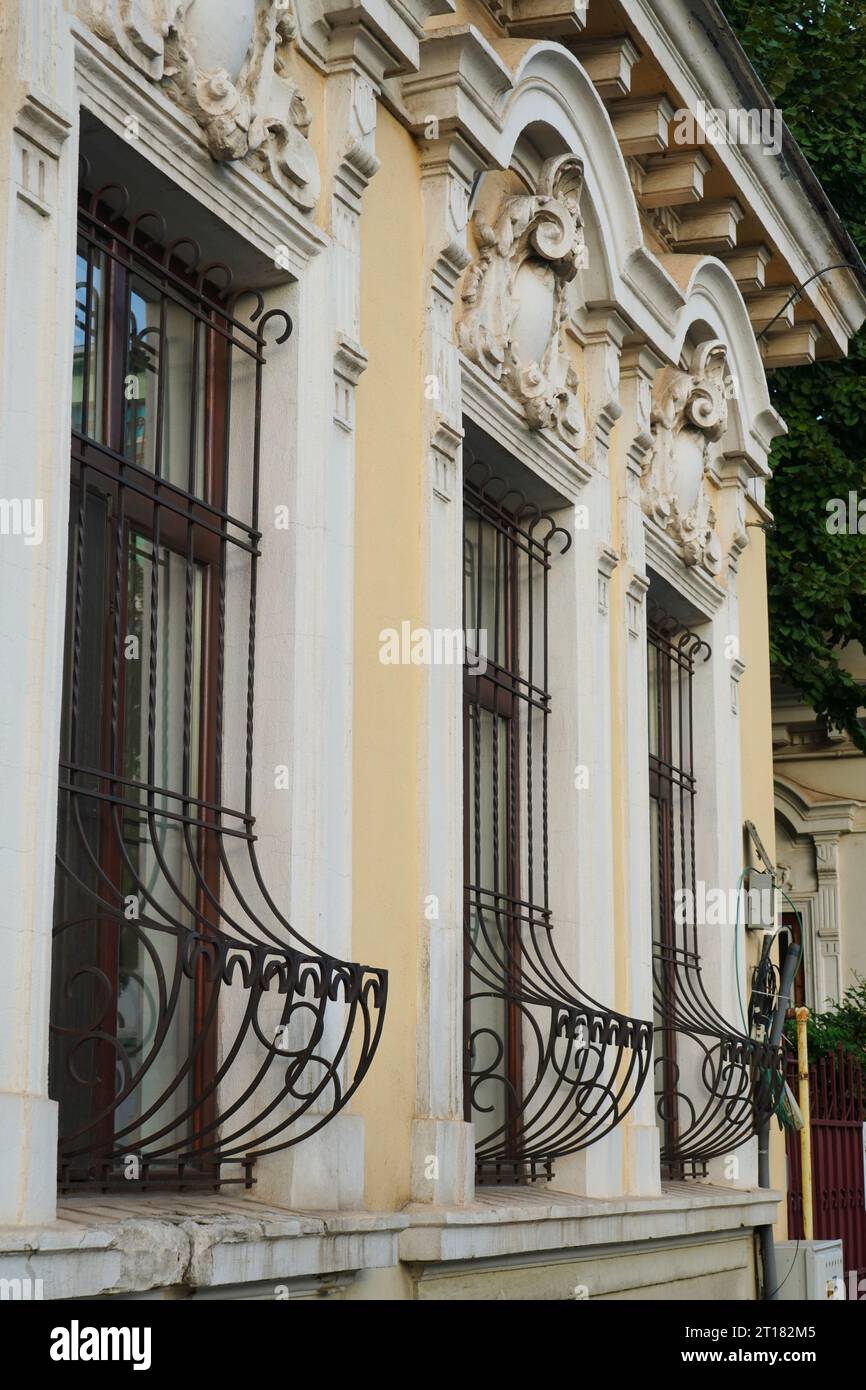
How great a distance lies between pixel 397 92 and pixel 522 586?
2025mm

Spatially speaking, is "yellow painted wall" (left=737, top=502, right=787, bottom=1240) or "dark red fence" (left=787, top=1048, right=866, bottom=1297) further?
"dark red fence" (left=787, top=1048, right=866, bottom=1297)

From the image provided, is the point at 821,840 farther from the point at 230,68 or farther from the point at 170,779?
the point at 230,68

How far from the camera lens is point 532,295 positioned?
7410 millimetres

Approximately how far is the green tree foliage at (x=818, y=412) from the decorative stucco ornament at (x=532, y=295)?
6.13 m

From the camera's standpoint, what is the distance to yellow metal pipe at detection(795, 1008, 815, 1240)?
1036 centimetres

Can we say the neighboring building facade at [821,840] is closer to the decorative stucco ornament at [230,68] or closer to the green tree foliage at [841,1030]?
the green tree foliage at [841,1030]

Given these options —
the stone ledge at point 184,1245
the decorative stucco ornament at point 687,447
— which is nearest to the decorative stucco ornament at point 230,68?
the stone ledge at point 184,1245

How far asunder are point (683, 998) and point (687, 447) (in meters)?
2.51

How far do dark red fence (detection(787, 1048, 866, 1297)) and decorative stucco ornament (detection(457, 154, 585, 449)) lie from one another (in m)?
4.96

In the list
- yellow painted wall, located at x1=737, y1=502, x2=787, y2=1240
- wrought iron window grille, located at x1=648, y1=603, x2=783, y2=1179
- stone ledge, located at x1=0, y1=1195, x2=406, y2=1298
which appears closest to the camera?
stone ledge, located at x1=0, y1=1195, x2=406, y2=1298

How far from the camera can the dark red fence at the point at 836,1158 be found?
11.2m

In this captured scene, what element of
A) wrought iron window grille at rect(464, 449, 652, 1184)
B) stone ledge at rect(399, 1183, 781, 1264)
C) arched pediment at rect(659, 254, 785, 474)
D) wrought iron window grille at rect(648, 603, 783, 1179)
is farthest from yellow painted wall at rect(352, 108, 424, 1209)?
wrought iron window grille at rect(648, 603, 783, 1179)

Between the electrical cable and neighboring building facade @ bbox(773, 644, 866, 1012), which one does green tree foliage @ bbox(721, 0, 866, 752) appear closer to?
neighboring building facade @ bbox(773, 644, 866, 1012)
